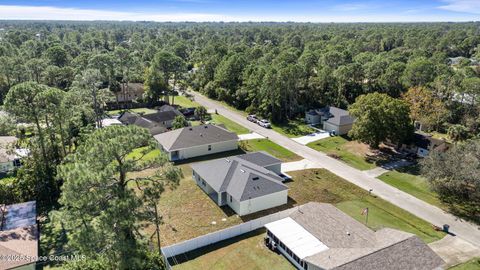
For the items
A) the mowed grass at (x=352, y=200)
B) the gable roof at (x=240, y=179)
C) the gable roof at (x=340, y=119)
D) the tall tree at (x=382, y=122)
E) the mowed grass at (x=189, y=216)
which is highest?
the tall tree at (x=382, y=122)

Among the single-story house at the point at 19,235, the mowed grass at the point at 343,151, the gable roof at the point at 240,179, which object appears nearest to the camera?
the single-story house at the point at 19,235

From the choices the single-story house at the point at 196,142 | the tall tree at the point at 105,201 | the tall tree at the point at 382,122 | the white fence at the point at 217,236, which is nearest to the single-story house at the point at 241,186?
the white fence at the point at 217,236

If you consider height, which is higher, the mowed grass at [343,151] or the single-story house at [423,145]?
the single-story house at [423,145]

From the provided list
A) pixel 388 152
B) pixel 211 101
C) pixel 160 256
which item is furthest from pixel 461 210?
pixel 211 101

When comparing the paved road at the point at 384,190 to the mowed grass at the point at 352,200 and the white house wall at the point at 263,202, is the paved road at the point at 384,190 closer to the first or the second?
the mowed grass at the point at 352,200

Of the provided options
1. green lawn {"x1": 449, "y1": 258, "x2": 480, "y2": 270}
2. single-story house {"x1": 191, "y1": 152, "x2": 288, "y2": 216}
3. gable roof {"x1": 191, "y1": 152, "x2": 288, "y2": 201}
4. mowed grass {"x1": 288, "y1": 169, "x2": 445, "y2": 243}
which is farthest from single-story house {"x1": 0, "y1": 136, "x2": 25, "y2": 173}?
green lawn {"x1": 449, "y1": 258, "x2": 480, "y2": 270}

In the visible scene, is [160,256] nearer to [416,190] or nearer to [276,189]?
[276,189]

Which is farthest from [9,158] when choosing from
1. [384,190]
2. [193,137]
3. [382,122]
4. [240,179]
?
[382,122]

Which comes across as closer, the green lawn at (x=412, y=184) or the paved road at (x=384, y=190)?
the paved road at (x=384, y=190)
